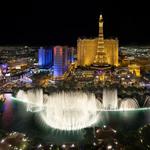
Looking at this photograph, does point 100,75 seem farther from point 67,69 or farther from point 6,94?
point 6,94

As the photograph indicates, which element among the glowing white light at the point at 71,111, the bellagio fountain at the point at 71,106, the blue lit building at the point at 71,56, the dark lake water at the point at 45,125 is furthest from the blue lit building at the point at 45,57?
the dark lake water at the point at 45,125

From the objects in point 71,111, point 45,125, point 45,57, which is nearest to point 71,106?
point 71,111

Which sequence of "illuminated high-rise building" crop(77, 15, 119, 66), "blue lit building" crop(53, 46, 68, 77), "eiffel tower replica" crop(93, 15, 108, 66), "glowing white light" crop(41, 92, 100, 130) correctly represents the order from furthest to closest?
"illuminated high-rise building" crop(77, 15, 119, 66), "eiffel tower replica" crop(93, 15, 108, 66), "blue lit building" crop(53, 46, 68, 77), "glowing white light" crop(41, 92, 100, 130)

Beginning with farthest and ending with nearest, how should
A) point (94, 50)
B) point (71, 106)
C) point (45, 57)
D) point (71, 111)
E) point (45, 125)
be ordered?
1. point (45, 57)
2. point (94, 50)
3. point (71, 106)
4. point (71, 111)
5. point (45, 125)

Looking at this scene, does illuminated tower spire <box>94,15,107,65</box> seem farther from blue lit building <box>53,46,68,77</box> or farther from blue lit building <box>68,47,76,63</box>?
blue lit building <box>53,46,68,77</box>

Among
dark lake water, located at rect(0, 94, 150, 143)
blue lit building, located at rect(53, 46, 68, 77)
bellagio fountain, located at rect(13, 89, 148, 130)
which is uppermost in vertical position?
blue lit building, located at rect(53, 46, 68, 77)

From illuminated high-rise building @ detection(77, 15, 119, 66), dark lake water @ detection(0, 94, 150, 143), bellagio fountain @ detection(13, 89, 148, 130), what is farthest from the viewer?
illuminated high-rise building @ detection(77, 15, 119, 66)

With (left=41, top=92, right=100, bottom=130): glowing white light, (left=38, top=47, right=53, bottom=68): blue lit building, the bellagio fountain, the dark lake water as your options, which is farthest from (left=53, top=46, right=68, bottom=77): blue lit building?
the dark lake water

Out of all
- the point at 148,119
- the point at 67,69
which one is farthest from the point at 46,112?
the point at 67,69

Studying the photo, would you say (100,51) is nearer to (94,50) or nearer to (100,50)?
(100,50)

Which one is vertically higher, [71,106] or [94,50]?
[94,50]

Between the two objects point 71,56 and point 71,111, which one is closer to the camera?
point 71,111
